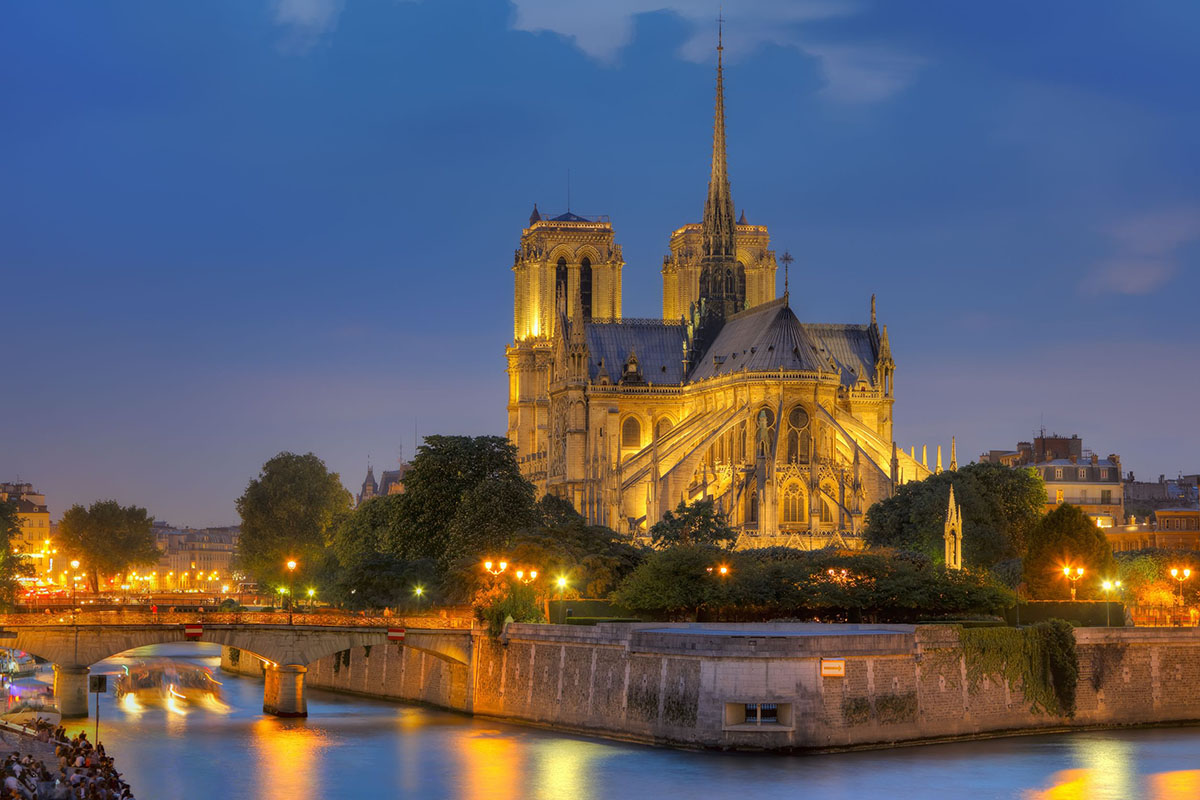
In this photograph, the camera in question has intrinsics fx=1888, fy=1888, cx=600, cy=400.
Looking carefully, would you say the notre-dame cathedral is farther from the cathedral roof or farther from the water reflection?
the water reflection

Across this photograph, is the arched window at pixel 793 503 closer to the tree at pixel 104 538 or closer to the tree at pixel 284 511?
the tree at pixel 284 511

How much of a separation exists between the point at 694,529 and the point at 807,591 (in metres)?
24.6

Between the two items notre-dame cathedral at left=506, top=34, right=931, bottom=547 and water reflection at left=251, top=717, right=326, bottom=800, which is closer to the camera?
water reflection at left=251, top=717, right=326, bottom=800

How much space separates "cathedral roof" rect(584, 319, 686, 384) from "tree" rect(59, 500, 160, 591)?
153ft

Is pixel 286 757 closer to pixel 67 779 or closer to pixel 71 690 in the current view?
pixel 71 690

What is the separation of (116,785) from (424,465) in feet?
144

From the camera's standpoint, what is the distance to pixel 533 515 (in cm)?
7925

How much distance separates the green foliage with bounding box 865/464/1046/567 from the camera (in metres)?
84.9

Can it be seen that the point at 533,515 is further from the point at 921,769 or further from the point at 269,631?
the point at 921,769

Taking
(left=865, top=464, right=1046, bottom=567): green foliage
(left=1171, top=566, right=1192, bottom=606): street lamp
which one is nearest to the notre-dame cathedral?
(left=865, top=464, right=1046, bottom=567): green foliage

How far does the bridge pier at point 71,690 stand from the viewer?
60.6m

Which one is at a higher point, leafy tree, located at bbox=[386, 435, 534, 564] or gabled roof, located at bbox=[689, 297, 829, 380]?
gabled roof, located at bbox=[689, 297, 829, 380]

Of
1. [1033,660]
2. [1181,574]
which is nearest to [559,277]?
[1181,574]

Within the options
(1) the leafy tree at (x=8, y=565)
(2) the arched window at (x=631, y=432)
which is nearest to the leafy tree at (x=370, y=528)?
(1) the leafy tree at (x=8, y=565)
